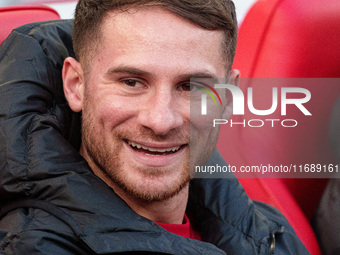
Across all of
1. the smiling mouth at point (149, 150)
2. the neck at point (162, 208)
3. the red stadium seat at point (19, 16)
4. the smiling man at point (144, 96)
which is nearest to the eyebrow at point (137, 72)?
the smiling man at point (144, 96)

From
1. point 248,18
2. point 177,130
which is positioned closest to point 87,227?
point 177,130

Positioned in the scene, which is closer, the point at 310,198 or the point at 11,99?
the point at 11,99

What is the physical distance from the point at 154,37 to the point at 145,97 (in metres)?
0.11

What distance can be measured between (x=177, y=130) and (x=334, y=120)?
639 millimetres

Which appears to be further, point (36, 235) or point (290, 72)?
point (290, 72)

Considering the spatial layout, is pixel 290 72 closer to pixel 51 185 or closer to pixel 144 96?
pixel 144 96

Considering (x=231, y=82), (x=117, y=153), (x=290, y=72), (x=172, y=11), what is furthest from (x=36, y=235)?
(x=290, y=72)

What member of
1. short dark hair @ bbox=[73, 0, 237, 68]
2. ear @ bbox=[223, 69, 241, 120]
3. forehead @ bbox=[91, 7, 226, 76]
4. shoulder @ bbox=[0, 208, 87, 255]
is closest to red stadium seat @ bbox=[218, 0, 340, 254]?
ear @ bbox=[223, 69, 241, 120]

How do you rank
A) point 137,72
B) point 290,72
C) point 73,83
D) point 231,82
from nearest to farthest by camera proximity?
point 137,72 < point 73,83 < point 231,82 < point 290,72

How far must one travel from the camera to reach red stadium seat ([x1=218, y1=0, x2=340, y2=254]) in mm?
1322

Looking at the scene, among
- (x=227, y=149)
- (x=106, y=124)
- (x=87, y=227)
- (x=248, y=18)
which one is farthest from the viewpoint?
(x=248, y=18)

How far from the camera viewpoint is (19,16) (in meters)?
1.18

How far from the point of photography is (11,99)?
0.90 metres

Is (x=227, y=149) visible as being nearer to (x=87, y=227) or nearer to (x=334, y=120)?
(x=334, y=120)
